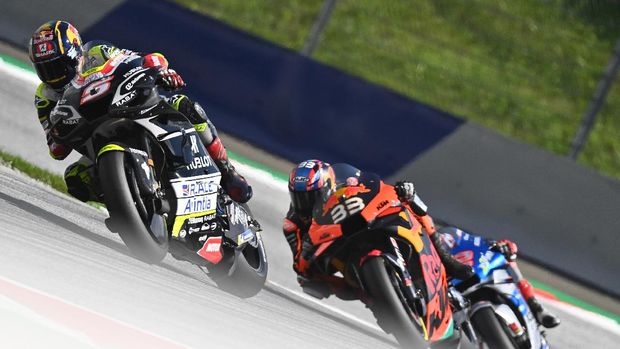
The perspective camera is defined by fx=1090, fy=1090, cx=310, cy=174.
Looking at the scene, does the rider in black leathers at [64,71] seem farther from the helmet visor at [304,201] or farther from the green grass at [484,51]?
the green grass at [484,51]

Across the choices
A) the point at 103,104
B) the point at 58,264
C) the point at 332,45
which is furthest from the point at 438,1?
the point at 58,264

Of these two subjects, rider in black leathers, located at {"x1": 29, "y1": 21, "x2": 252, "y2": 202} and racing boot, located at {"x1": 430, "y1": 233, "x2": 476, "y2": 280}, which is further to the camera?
racing boot, located at {"x1": 430, "y1": 233, "x2": 476, "y2": 280}

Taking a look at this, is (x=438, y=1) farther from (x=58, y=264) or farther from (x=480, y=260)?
(x=58, y=264)

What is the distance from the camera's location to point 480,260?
290 inches

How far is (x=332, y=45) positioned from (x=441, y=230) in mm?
5112

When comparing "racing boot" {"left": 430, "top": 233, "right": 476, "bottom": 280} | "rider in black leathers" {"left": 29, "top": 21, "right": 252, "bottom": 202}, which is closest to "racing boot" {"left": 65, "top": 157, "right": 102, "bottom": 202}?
"rider in black leathers" {"left": 29, "top": 21, "right": 252, "bottom": 202}

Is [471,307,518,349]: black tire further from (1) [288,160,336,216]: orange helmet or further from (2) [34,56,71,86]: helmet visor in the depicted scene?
(2) [34,56,71,86]: helmet visor

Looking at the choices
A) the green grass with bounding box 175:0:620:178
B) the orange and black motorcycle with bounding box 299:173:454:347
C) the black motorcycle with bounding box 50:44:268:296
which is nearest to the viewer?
the black motorcycle with bounding box 50:44:268:296

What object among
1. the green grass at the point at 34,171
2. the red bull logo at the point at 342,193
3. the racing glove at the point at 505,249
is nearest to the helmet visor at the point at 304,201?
the red bull logo at the point at 342,193

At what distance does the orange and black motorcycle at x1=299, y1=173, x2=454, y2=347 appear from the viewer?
6.07 metres

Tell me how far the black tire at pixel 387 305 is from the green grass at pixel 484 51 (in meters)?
4.98

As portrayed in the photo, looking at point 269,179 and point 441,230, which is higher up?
point 441,230

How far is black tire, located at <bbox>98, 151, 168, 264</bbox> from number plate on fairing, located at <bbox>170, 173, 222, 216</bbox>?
48 centimetres

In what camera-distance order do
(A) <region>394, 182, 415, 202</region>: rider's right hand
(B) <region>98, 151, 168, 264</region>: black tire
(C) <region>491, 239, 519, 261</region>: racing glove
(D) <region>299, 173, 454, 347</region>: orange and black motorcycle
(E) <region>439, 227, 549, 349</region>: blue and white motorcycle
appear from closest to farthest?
(B) <region>98, 151, 168, 264</region>: black tire, (D) <region>299, 173, 454, 347</region>: orange and black motorcycle, (A) <region>394, 182, 415, 202</region>: rider's right hand, (E) <region>439, 227, 549, 349</region>: blue and white motorcycle, (C) <region>491, 239, 519, 261</region>: racing glove
